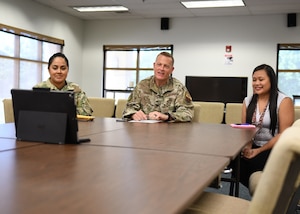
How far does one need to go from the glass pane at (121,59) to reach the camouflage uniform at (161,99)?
4.88 m

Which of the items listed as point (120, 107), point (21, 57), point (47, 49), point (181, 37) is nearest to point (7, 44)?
point (21, 57)

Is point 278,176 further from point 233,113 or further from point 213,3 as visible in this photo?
point 213,3

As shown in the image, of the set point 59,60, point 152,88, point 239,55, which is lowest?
point 152,88

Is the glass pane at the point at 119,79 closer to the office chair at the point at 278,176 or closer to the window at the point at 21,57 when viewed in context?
the window at the point at 21,57

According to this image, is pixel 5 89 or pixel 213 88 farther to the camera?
pixel 213 88

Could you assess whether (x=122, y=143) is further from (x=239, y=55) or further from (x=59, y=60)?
(x=239, y=55)

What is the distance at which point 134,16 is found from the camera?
7664mm

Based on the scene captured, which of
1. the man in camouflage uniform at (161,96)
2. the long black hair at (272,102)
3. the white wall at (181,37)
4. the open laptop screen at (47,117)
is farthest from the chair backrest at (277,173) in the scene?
the white wall at (181,37)

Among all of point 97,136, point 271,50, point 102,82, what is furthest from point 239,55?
point 97,136

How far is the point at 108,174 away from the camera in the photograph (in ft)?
3.41

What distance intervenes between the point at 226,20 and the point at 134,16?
1.89m

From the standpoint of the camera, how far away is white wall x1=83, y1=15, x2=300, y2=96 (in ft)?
23.5

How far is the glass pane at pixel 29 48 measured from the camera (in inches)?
258

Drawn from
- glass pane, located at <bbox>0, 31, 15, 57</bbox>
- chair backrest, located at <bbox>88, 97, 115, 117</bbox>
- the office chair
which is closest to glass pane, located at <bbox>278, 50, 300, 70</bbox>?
chair backrest, located at <bbox>88, 97, 115, 117</bbox>
